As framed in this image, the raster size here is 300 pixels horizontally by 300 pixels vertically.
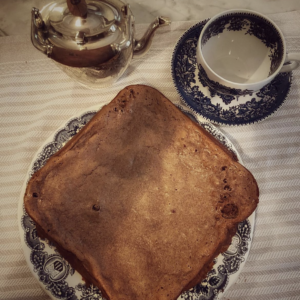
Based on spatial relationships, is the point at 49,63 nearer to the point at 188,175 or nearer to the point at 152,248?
the point at 188,175

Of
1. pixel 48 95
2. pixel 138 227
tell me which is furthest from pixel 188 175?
pixel 48 95

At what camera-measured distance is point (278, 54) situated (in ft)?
3.43

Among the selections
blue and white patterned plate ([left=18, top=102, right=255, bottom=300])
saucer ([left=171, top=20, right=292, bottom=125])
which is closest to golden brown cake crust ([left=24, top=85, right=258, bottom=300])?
blue and white patterned plate ([left=18, top=102, right=255, bottom=300])

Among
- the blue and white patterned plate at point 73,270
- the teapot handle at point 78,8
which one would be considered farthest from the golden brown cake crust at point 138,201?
the teapot handle at point 78,8

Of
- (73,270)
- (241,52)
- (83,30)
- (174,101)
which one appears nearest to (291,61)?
(241,52)

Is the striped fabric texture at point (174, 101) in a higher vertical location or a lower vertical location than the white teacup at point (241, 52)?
lower

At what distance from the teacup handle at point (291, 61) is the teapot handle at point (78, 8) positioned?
70 centimetres

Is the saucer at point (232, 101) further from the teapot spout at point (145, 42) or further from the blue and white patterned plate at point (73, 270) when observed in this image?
the blue and white patterned plate at point (73, 270)

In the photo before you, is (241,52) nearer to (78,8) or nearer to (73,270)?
(78,8)

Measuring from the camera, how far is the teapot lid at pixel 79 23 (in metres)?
0.88

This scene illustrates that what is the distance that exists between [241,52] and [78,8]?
665mm

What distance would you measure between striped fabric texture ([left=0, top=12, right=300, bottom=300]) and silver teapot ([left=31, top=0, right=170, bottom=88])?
280 millimetres

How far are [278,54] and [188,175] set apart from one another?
554 millimetres

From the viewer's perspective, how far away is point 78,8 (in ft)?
2.81
